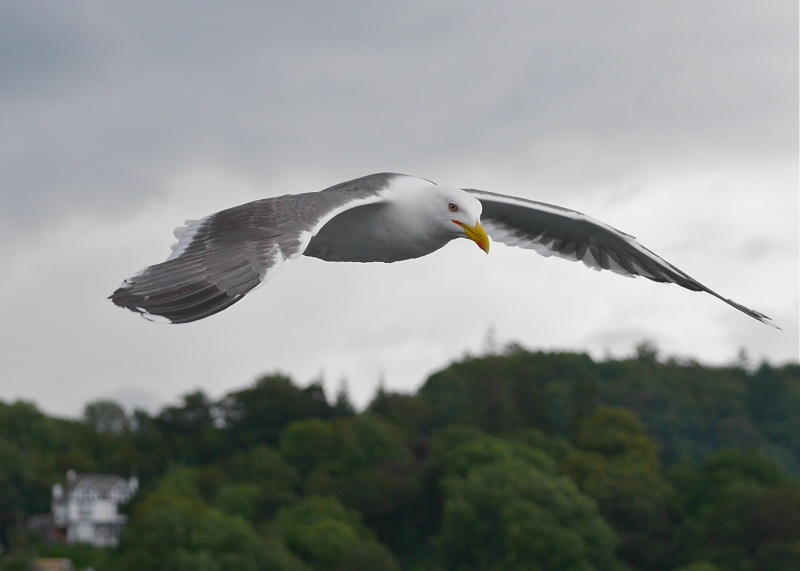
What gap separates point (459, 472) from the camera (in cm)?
10919

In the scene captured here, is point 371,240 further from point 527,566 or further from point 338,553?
point 338,553

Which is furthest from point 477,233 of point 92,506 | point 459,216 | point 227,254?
point 92,506

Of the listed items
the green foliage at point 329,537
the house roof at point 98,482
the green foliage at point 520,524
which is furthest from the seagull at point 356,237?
the house roof at point 98,482

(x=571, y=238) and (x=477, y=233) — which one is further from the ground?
(x=571, y=238)

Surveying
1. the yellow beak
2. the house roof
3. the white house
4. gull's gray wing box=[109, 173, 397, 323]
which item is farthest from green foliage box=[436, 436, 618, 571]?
gull's gray wing box=[109, 173, 397, 323]

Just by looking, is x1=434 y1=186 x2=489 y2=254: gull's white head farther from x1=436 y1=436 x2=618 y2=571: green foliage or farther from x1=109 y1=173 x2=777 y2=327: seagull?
x1=436 y1=436 x2=618 y2=571: green foliage

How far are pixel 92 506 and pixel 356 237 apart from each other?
12937 cm

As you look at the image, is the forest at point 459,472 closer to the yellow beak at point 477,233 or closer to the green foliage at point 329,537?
the green foliage at point 329,537

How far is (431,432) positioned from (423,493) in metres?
24.3

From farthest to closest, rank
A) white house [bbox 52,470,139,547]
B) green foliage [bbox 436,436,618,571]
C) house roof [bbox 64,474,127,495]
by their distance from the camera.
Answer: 1. house roof [bbox 64,474,127,495]
2. white house [bbox 52,470,139,547]
3. green foliage [bbox 436,436,618,571]

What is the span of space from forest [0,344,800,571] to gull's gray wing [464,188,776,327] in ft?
234

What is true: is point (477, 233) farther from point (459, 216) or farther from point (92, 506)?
point (92, 506)

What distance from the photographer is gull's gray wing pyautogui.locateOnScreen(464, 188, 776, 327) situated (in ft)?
65.5

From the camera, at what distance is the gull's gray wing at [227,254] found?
13.0 m
